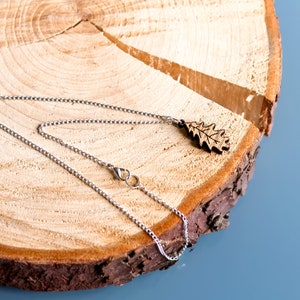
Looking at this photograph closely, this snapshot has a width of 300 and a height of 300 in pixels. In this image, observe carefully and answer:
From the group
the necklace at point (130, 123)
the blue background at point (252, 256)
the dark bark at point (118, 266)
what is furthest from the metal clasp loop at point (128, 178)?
the blue background at point (252, 256)

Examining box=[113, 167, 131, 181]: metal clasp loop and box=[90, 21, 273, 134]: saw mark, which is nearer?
box=[113, 167, 131, 181]: metal clasp loop

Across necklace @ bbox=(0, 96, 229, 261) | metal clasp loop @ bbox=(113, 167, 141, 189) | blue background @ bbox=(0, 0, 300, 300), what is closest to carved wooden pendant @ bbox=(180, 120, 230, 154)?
necklace @ bbox=(0, 96, 229, 261)

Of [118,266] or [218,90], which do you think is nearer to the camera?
[118,266]

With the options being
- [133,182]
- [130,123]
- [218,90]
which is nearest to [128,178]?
[133,182]

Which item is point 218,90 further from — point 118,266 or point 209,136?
point 118,266

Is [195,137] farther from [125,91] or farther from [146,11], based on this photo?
[146,11]

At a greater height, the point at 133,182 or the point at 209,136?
the point at 209,136

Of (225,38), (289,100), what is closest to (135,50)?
(225,38)

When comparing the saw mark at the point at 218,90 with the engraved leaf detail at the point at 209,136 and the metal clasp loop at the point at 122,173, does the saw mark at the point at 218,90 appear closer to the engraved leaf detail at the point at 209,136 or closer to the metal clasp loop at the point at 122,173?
the engraved leaf detail at the point at 209,136

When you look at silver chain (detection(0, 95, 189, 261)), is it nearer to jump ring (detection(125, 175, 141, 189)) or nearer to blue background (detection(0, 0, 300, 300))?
jump ring (detection(125, 175, 141, 189))
